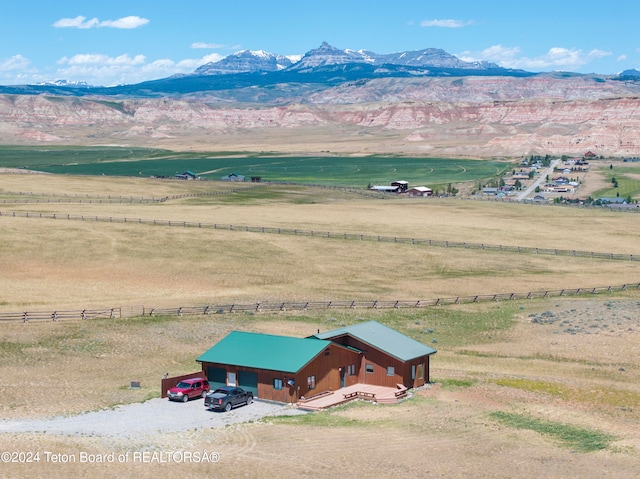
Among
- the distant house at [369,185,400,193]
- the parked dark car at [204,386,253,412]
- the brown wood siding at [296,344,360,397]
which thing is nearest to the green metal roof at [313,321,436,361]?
the brown wood siding at [296,344,360,397]

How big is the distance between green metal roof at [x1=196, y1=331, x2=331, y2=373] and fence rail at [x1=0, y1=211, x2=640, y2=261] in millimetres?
55686

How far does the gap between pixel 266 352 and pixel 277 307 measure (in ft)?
71.0

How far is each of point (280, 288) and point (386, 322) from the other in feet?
47.5

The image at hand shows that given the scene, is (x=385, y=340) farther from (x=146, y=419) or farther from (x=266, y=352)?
(x=146, y=419)

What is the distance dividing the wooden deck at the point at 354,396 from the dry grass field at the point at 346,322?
115cm

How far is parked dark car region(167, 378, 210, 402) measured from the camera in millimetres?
43031

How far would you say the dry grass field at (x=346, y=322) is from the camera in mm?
36375

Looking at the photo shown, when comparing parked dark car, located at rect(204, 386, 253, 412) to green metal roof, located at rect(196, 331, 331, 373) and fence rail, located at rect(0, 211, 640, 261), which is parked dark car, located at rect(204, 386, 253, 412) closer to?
green metal roof, located at rect(196, 331, 331, 373)

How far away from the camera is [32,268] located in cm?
8038

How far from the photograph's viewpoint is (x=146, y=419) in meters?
40.0

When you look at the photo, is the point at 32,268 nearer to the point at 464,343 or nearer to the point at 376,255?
the point at 376,255

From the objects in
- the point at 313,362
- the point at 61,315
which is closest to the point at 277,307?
the point at 61,315

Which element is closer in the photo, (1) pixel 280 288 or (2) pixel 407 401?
(2) pixel 407 401

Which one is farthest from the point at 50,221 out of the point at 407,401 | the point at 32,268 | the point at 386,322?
the point at 407,401
